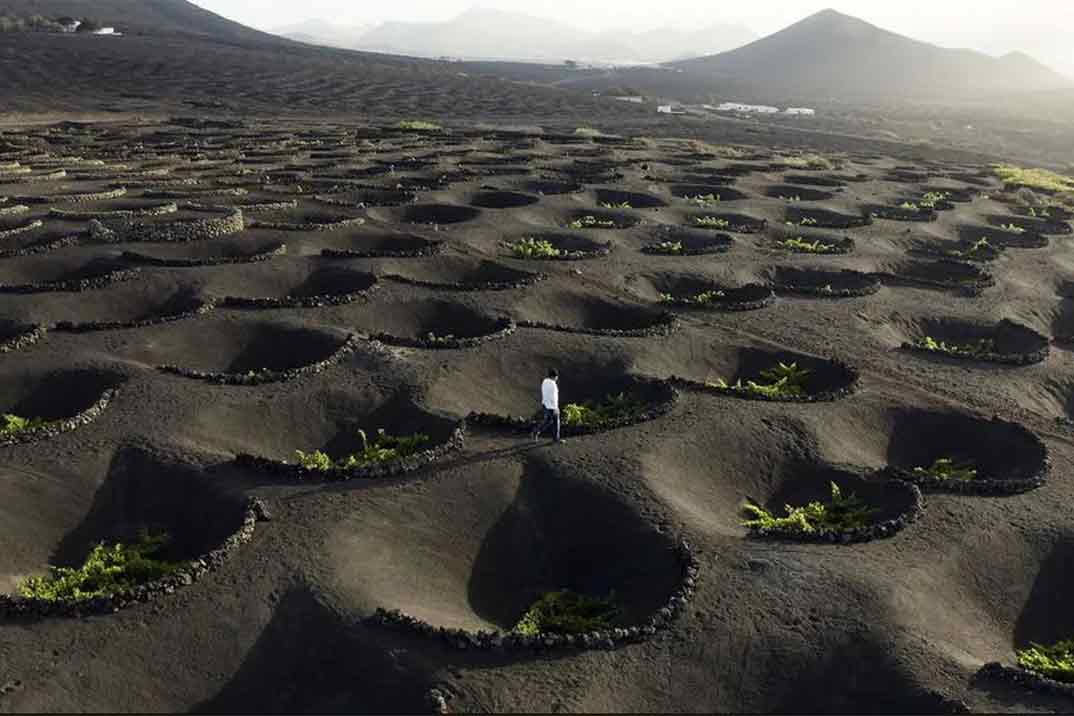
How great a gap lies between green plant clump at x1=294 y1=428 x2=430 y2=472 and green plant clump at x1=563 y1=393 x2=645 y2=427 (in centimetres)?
395

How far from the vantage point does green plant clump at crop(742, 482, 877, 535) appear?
20.1 m

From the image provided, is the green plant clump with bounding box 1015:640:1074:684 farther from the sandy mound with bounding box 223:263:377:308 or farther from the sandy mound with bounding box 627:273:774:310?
the sandy mound with bounding box 223:263:377:308

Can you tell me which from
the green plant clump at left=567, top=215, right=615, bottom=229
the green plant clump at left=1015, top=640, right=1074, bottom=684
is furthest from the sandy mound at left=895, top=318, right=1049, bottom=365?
the green plant clump at left=567, top=215, right=615, bottom=229

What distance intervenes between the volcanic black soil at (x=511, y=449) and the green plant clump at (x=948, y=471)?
0.65 meters

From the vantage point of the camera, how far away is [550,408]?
73.6 feet

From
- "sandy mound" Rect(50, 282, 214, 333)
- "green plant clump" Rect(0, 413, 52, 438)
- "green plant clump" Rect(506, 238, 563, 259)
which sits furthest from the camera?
"green plant clump" Rect(506, 238, 563, 259)

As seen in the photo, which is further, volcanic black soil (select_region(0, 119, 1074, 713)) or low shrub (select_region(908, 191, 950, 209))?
low shrub (select_region(908, 191, 950, 209))

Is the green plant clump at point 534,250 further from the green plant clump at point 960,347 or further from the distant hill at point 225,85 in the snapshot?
the distant hill at point 225,85

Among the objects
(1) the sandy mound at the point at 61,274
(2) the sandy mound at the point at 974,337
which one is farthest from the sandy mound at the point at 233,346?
(2) the sandy mound at the point at 974,337

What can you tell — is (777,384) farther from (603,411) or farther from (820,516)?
(820,516)

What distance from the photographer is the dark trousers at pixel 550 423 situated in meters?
22.8

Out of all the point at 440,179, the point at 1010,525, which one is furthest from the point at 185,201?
the point at 1010,525

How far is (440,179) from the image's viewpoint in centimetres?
5684

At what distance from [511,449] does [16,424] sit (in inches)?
490
